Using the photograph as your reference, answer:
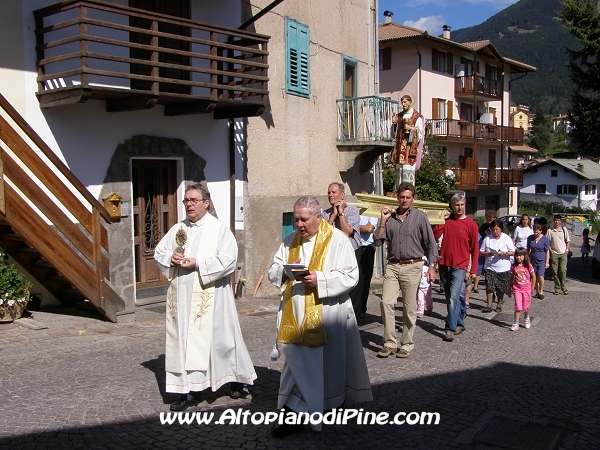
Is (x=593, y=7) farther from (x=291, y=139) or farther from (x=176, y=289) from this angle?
(x=176, y=289)

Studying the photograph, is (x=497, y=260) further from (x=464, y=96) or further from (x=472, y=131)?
(x=464, y=96)

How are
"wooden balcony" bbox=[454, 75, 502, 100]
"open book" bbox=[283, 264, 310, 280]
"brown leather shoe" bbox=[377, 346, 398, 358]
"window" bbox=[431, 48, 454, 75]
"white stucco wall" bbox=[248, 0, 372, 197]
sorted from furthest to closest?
1. "wooden balcony" bbox=[454, 75, 502, 100]
2. "window" bbox=[431, 48, 454, 75]
3. "white stucco wall" bbox=[248, 0, 372, 197]
4. "brown leather shoe" bbox=[377, 346, 398, 358]
5. "open book" bbox=[283, 264, 310, 280]

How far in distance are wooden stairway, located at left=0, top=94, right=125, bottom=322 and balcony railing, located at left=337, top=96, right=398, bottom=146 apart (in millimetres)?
8709

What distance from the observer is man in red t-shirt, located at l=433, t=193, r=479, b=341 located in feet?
29.7

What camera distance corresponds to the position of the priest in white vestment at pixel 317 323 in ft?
17.2

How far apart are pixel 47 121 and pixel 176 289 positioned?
17.5ft

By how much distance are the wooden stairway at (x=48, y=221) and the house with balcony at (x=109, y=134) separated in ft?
0.05

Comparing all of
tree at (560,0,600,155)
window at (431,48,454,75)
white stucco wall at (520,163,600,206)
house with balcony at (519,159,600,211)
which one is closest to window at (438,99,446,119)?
window at (431,48,454,75)

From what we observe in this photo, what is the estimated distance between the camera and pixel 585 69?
24.4m

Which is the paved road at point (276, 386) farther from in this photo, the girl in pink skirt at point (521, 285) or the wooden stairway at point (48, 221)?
the wooden stairway at point (48, 221)

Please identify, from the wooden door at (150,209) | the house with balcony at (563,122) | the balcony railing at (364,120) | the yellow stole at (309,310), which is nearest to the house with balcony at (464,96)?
the house with balcony at (563,122)

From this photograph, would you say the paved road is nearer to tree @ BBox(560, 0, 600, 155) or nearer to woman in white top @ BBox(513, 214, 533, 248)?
woman in white top @ BBox(513, 214, 533, 248)

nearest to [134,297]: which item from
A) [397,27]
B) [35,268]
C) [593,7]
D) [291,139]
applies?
[35,268]

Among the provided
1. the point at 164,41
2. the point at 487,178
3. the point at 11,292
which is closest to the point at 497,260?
the point at 164,41
